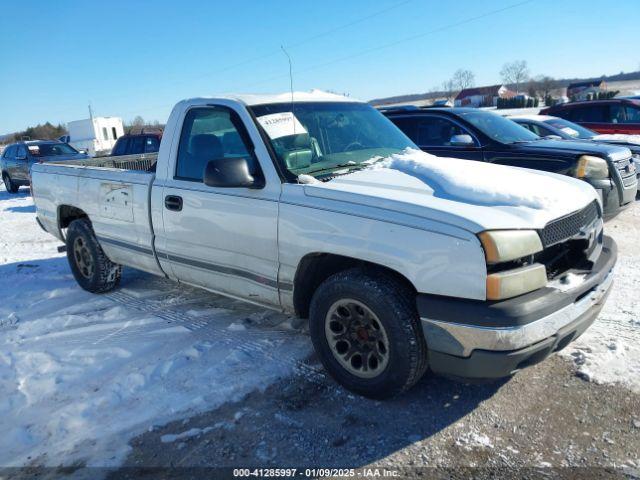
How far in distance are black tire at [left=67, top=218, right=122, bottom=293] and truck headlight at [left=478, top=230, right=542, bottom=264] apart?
13.4 feet

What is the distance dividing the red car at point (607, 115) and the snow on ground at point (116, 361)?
11.4 m

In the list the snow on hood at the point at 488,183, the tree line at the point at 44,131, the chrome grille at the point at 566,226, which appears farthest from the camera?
the tree line at the point at 44,131

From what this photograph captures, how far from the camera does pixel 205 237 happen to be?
3824 millimetres

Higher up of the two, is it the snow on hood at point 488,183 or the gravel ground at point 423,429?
the snow on hood at point 488,183

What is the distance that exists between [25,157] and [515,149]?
556 inches

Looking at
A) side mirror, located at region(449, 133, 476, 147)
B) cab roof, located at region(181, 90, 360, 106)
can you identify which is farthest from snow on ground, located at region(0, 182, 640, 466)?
side mirror, located at region(449, 133, 476, 147)

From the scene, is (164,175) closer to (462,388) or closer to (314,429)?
(314,429)

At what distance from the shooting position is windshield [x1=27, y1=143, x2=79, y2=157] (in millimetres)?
14781

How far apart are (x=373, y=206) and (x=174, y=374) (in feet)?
6.27

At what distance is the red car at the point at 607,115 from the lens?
479 inches

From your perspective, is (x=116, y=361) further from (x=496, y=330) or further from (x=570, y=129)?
(x=570, y=129)

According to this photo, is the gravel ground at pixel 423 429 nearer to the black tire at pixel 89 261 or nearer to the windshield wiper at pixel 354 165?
the windshield wiper at pixel 354 165

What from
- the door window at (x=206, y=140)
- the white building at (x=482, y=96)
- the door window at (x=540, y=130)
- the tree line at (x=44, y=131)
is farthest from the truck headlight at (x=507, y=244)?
the white building at (x=482, y=96)

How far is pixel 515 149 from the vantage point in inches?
257
